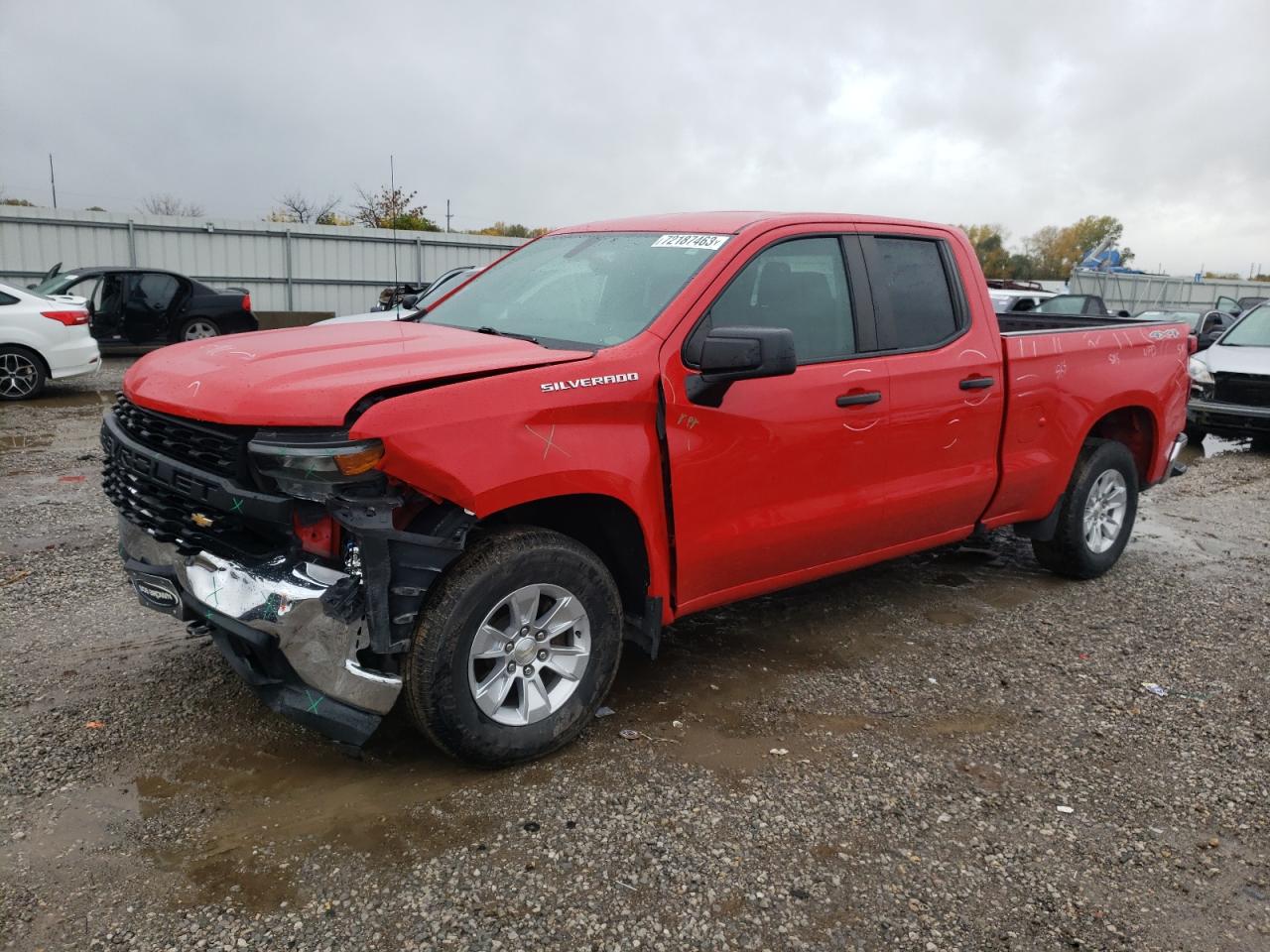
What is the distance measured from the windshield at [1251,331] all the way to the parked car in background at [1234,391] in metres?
0.01

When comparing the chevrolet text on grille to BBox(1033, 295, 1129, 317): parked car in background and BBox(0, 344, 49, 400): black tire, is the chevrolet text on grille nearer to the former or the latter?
BBox(0, 344, 49, 400): black tire

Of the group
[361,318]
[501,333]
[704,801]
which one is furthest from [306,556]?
[361,318]

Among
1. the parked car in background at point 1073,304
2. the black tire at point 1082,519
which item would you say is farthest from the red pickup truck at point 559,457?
the parked car in background at point 1073,304

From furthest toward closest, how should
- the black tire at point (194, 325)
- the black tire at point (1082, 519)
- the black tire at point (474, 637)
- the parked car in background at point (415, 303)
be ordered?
1. the black tire at point (194, 325)
2. the black tire at point (1082, 519)
3. the parked car in background at point (415, 303)
4. the black tire at point (474, 637)

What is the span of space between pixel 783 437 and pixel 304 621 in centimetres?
193

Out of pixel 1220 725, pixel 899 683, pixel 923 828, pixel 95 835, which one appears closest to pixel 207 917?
pixel 95 835

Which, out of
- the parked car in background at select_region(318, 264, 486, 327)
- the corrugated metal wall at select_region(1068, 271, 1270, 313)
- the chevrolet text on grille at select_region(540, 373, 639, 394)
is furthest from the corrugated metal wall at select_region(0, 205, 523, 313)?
the corrugated metal wall at select_region(1068, 271, 1270, 313)

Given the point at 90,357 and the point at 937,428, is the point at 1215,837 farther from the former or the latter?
the point at 90,357

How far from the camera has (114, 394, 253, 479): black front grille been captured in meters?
3.09

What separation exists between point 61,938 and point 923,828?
8.25ft

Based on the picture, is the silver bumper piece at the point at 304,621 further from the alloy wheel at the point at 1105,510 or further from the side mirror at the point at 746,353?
the alloy wheel at the point at 1105,510

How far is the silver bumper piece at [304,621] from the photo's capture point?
3051mm

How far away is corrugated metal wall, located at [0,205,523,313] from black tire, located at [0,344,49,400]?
330 inches

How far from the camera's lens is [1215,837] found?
328 cm
